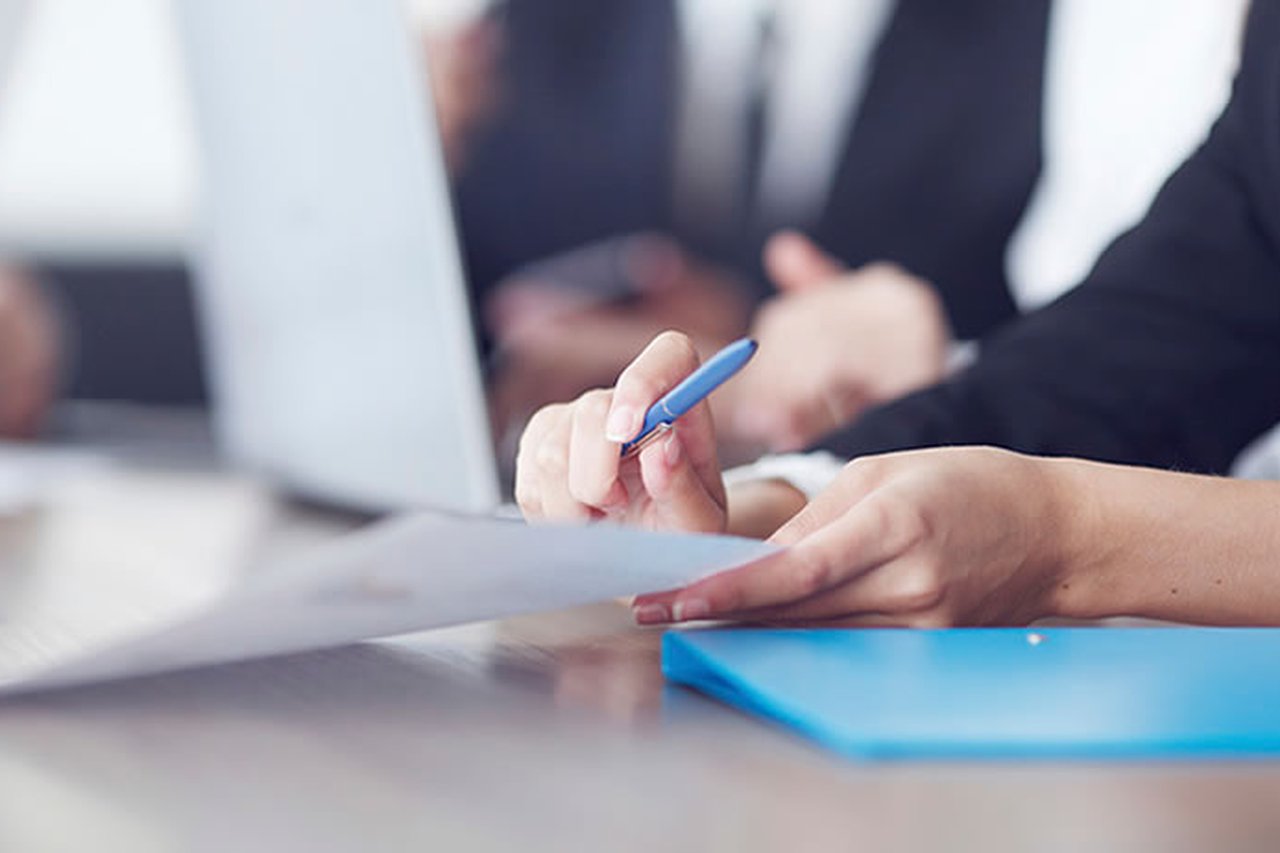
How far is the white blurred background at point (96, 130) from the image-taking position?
3000 millimetres

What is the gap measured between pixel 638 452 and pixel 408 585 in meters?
0.16

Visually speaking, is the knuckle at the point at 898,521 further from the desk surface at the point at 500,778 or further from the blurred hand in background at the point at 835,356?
the blurred hand in background at the point at 835,356

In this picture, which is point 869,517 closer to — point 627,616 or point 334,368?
point 627,616

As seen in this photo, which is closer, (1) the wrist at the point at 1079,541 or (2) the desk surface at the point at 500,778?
(2) the desk surface at the point at 500,778

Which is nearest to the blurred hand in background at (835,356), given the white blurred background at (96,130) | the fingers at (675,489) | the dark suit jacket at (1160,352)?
the dark suit jacket at (1160,352)

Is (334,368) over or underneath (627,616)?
over

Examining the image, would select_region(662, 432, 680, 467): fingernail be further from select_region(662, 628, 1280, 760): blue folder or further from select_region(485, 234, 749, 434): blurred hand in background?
select_region(485, 234, 749, 434): blurred hand in background

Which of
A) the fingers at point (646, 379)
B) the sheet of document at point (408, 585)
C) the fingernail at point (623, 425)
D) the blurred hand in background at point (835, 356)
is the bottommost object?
the sheet of document at point (408, 585)

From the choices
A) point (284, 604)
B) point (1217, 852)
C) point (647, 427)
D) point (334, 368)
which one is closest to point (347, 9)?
point (334, 368)

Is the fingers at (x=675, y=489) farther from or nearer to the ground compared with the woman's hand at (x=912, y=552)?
farther from the ground

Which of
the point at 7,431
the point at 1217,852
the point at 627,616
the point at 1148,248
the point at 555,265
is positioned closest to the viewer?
the point at 1217,852

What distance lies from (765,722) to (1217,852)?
125 millimetres

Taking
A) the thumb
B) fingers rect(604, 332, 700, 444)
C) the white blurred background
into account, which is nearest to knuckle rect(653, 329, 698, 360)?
fingers rect(604, 332, 700, 444)

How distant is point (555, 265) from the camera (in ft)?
7.25
